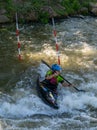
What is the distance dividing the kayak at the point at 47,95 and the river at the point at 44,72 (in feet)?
0.48

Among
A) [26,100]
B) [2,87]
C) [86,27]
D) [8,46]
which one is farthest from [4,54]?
[86,27]

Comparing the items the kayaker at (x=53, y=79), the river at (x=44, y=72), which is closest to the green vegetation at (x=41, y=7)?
the river at (x=44, y=72)

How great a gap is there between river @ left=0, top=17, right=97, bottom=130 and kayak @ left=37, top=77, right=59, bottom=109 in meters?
0.15

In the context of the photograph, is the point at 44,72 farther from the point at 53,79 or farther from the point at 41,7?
the point at 41,7

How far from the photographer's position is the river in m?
11.4

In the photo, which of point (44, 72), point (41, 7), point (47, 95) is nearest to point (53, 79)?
point (47, 95)

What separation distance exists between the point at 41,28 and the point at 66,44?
2.41 meters

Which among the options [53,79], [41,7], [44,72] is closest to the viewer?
[53,79]

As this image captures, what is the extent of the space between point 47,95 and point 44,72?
7.59 ft

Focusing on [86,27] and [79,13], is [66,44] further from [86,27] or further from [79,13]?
[79,13]

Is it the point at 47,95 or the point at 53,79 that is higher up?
the point at 53,79

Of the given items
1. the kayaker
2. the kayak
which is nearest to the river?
the kayak

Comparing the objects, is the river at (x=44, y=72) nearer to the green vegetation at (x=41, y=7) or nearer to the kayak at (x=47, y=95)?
the kayak at (x=47, y=95)

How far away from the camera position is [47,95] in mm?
12281
